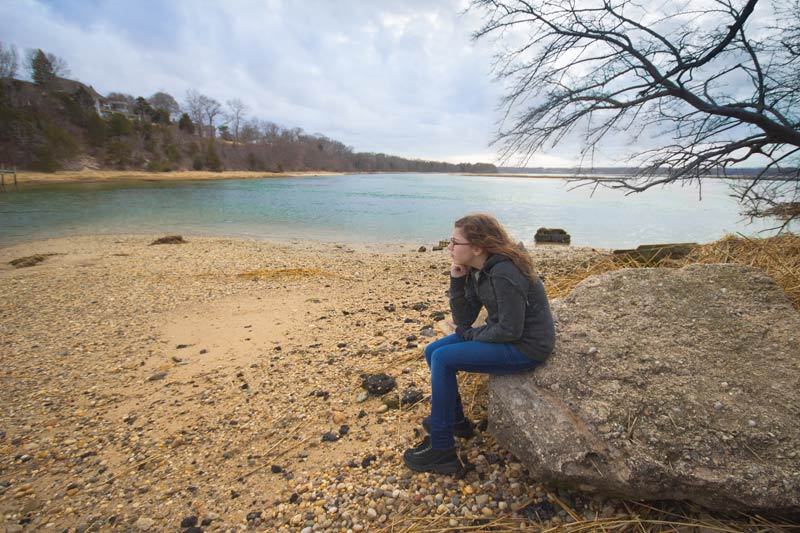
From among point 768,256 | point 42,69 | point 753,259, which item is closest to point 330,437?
point 753,259

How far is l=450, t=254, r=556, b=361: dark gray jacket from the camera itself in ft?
7.22

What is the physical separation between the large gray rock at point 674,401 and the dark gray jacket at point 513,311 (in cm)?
22

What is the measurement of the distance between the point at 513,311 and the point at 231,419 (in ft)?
8.65

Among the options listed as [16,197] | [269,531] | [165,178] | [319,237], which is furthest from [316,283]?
[165,178]

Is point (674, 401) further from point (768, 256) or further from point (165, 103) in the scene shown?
point (165, 103)

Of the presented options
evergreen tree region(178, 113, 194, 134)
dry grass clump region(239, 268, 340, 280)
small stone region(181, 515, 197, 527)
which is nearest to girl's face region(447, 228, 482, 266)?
small stone region(181, 515, 197, 527)

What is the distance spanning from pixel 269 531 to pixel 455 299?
185 centimetres

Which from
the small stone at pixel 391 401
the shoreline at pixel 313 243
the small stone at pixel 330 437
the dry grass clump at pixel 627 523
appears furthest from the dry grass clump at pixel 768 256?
the shoreline at pixel 313 243

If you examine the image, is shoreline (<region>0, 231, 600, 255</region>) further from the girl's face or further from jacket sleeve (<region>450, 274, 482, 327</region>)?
the girl's face

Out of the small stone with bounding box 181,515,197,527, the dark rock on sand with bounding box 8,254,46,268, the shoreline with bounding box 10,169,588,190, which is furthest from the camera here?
the shoreline with bounding box 10,169,588,190

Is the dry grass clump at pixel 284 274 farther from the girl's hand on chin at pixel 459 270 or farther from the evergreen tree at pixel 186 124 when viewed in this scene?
the evergreen tree at pixel 186 124

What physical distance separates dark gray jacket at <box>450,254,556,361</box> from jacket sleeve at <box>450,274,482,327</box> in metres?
0.13

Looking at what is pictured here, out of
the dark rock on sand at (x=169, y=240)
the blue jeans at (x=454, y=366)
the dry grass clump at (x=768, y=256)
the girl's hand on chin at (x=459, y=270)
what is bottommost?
the dark rock on sand at (x=169, y=240)

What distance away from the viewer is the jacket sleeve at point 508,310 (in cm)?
219
